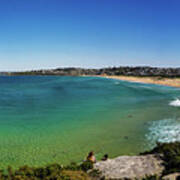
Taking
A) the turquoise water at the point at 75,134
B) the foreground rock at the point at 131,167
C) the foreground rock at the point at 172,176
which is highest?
the foreground rock at the point at 172,176

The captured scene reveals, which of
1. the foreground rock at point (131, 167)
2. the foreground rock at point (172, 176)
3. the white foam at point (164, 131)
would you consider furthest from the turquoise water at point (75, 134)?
the foreground rock at point (172, 176)

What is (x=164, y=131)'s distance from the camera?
19750 mm

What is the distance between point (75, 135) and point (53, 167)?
9470 millimetres

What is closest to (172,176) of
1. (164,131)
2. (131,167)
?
(131,167)

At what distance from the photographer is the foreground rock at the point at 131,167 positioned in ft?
28.6

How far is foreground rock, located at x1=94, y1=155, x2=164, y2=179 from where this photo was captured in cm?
872

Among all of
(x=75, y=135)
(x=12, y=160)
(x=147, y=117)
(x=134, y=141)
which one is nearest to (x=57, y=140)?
(x=75, y=135)

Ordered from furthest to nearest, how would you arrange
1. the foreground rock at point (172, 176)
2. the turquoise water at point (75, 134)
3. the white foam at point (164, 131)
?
the white foam at point (164, 131)
the turquoise water at point (75, 134)
the foreground rock at point (172, 176)

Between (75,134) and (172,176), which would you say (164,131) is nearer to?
(75,134)

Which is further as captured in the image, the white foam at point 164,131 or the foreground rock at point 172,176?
the white foam at point 164,131

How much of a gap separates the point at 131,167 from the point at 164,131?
38.7ft

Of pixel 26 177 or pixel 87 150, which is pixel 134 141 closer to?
pixel 87 150

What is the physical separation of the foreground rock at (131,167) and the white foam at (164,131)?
7494 mm

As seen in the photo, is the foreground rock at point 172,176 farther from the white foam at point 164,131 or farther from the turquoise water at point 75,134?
the white foam at point 164,131
